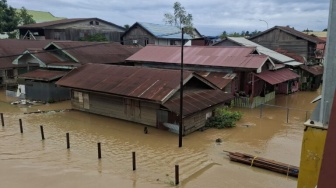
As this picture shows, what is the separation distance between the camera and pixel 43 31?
4975 centimetres

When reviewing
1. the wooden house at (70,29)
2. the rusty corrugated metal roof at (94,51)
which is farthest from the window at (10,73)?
the wooden house at (70,29)

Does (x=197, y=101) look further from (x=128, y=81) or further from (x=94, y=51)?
(x=94, y=51)

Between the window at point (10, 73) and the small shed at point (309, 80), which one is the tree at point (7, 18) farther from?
the small shed at point (309, 80)

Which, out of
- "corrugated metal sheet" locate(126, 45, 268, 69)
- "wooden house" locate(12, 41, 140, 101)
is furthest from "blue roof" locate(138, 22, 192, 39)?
"corrugated metal sheet" locate(126, 45, 268, 69)

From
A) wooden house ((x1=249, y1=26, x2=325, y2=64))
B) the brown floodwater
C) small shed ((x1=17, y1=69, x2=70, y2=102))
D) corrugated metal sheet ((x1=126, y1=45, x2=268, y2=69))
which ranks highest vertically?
wooden house ((x1=249, y1=26, x2=325, y2=64))

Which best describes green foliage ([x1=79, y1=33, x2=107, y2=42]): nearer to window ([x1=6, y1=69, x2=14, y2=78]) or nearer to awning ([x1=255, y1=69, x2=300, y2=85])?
window ([x1=6, y1=69, x2=14, y2=78])

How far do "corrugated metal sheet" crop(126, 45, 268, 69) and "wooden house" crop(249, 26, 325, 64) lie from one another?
16210 mm

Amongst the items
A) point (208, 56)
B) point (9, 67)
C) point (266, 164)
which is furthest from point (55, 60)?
point (266, 164)

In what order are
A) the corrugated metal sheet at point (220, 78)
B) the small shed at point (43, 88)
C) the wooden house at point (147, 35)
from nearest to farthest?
the corrugated metal sheet at point (220, 78) < the small shed at point (43, 88) < the wooden house at point (147, 35)

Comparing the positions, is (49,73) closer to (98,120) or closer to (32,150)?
(98,120)

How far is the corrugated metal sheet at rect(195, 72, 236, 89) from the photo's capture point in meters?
24.6

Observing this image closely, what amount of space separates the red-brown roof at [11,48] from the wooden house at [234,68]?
15.2m

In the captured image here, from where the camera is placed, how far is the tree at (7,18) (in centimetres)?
5100

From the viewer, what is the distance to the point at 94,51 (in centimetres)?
3425
